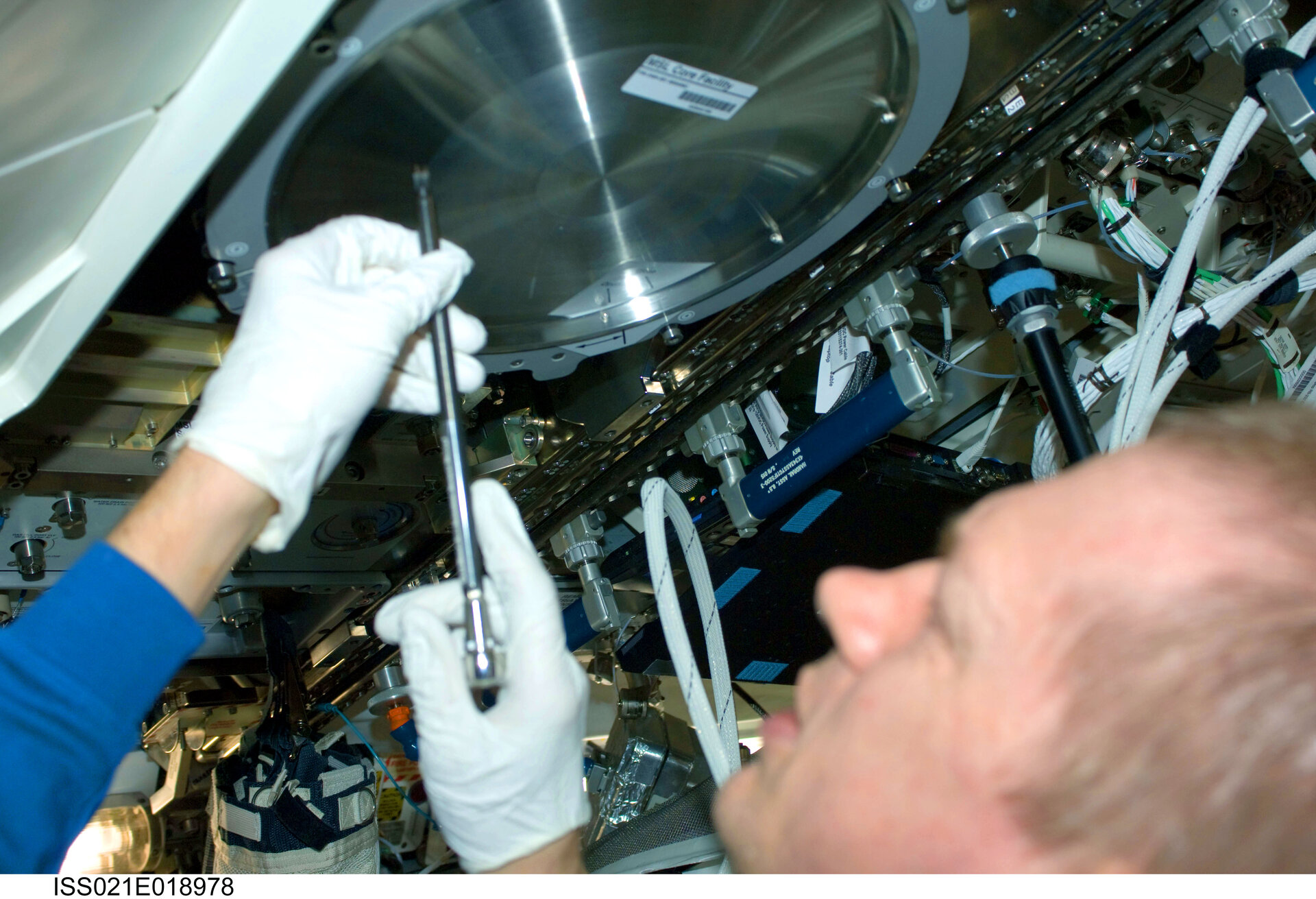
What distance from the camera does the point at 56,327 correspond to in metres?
0.94

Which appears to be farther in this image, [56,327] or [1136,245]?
[1136,245]

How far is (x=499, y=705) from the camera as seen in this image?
3.23 ft

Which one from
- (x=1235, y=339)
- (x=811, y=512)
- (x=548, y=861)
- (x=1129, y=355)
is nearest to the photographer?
(x=548, y=861)

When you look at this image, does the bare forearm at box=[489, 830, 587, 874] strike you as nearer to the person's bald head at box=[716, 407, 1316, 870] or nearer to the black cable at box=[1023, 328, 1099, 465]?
the person's bald head at box=[716, 407, 1316, 870]

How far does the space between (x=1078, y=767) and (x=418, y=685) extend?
0.64m

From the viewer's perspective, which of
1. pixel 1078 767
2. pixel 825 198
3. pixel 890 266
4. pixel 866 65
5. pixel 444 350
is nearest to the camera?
pixel 1078 767

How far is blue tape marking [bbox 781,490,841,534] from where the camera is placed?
151 centimetres

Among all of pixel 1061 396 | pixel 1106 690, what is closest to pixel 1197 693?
pixel 1106 690

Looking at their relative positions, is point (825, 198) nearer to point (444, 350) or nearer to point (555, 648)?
point (444, 350)

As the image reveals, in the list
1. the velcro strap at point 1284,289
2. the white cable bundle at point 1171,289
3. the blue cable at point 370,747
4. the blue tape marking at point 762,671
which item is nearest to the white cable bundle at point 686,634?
the blue tape marking at point 762,671

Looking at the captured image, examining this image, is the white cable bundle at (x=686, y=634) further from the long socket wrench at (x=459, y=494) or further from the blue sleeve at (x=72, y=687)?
the blue sleeve at (x=72, y=687)

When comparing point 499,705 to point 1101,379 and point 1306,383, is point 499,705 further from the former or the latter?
point 1306,383

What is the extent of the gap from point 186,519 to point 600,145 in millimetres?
577
